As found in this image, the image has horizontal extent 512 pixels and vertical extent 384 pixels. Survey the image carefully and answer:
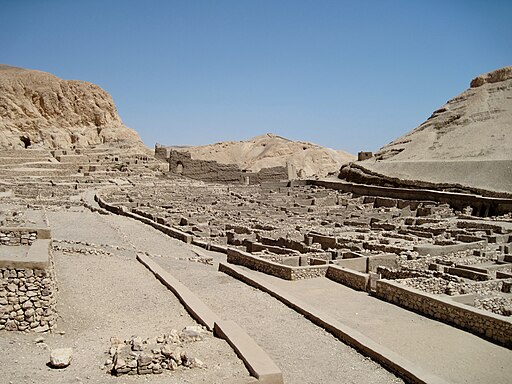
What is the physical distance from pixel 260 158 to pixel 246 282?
218ft

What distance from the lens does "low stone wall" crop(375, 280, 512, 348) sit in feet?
→ 27.4

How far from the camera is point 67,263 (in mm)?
10617

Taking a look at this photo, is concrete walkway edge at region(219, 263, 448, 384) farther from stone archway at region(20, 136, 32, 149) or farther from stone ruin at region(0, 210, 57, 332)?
stone archway at region(20, 136, 32, 149)

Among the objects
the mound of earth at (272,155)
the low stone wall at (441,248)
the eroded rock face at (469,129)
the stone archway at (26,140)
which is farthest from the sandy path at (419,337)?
the stone archway at (26,140)

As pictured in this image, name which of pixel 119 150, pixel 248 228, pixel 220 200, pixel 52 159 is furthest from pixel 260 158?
pixel 248 228

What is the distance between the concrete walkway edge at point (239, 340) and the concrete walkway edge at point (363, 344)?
2.02m

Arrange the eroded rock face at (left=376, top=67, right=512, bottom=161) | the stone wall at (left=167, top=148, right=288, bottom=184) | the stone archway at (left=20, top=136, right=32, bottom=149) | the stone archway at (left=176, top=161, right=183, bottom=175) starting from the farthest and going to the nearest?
the stone archway at (left=20, top=136, right=32, bottom=149) → the stone archway at (left=176, top=161, right=183, bottom=175) → the stone wall at (left=167, top=148, right=288, bottom=184) → the eroded rock face at (left=376, top=67, right=512, bottom=161)

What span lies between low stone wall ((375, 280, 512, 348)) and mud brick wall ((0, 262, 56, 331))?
6.85 meters

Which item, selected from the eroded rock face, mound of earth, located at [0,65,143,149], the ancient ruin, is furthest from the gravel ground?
mound of earth, located at [0,65,143,149]

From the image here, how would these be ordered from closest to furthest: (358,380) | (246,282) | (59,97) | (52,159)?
(358,380)
(246,282)
(52,159)
(59,97)

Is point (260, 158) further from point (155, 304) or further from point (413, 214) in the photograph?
point (155, 304)

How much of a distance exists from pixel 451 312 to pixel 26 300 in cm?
733

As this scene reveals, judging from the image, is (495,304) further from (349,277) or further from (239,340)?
(239,340)

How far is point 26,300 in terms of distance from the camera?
6.76 metres
